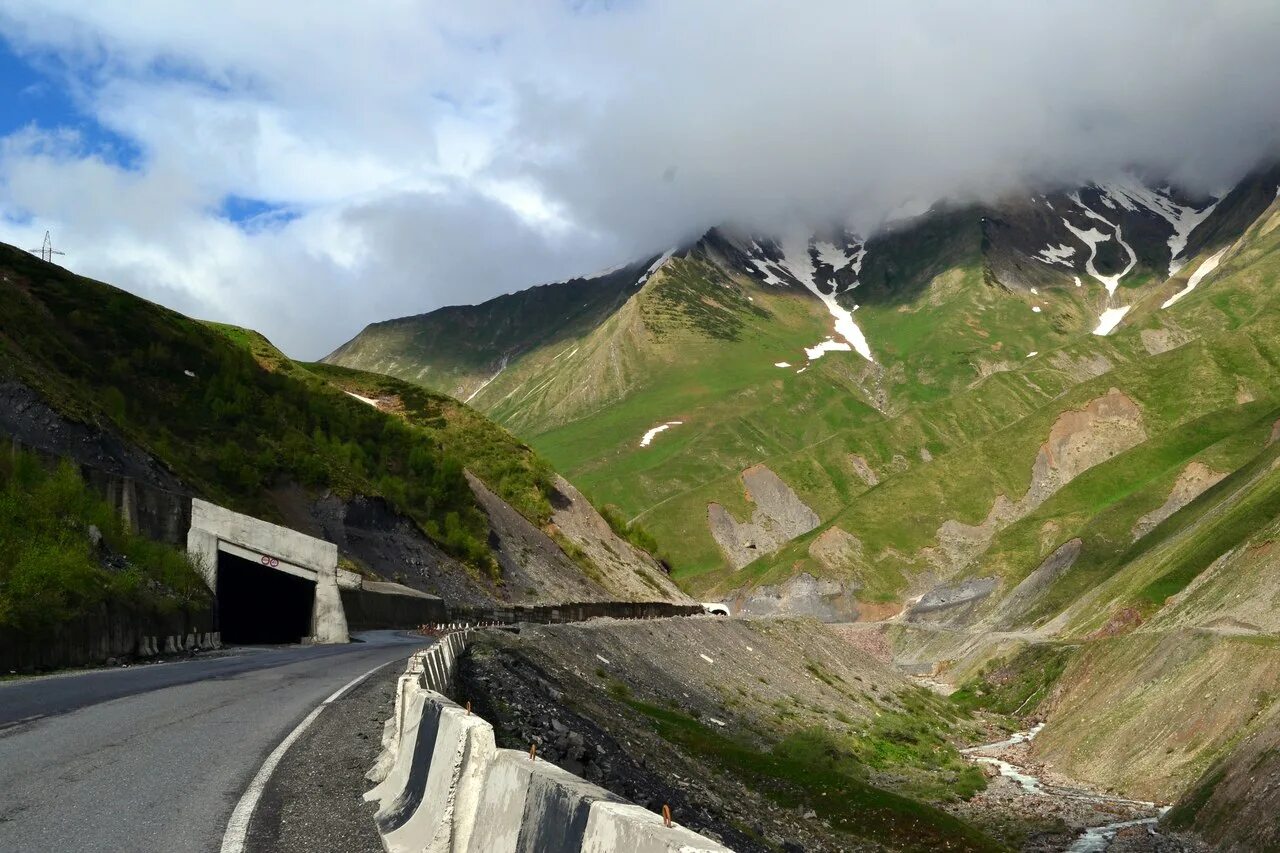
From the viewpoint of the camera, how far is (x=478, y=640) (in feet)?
98.9

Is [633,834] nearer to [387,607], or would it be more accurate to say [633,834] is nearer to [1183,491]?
[387,607]

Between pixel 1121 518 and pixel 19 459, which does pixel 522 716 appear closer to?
pixel 19 459

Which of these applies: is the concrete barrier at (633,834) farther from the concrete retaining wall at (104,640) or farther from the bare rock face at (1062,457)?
the bare rock face at (1062,457)

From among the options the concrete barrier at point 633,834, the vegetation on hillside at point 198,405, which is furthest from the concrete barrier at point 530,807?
the vegetation on hillside at point 198,405

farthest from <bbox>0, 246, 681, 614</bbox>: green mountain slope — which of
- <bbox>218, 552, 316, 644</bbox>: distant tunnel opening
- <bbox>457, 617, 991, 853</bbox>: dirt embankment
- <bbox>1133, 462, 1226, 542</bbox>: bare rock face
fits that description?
<bbox>1133, 462, 1226, 542</bbox>: bare rock face

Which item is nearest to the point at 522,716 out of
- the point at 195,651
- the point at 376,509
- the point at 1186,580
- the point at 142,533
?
the point at 195,651

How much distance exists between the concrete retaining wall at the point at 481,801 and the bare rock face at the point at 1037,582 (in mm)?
104655

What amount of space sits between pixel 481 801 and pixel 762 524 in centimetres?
18623

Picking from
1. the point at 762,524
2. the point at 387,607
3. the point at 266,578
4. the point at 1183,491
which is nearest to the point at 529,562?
the point at 387,607

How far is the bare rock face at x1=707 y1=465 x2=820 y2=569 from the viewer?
621 feet

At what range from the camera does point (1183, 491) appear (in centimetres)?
11638

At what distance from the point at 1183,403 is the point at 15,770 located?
176m

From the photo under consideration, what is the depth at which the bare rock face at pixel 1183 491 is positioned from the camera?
370 ft

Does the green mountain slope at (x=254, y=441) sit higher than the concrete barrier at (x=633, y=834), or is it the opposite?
the green mountain slope at (x=254, y=441)
